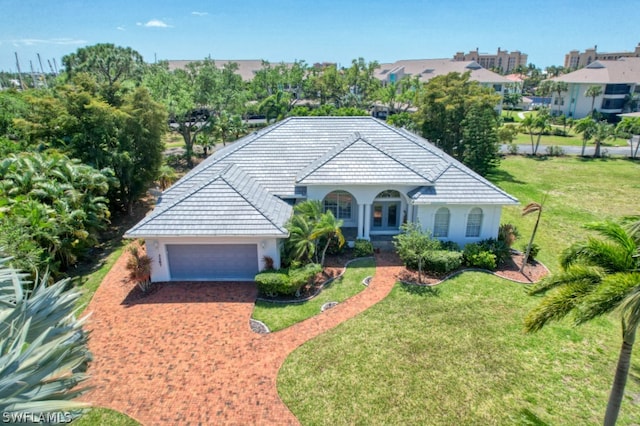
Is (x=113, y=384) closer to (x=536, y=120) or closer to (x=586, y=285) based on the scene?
(x=586, y=285)

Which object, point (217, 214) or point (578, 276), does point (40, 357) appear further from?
point (217, 214)

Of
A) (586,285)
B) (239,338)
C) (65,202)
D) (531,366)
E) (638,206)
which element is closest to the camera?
(586,285)

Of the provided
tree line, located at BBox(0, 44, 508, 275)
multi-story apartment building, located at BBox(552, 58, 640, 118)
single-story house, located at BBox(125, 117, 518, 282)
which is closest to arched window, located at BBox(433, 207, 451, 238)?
single-story house, located at BBox(125, 117, 518, 282)

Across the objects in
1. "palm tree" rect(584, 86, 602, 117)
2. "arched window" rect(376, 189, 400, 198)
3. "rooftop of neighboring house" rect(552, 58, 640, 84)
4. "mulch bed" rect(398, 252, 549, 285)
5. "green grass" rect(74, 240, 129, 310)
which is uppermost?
"rooftop of neighboring house" rect(552, 58, 640, 84)

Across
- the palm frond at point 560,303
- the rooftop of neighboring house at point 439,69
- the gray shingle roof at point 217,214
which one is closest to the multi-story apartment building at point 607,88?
the rooftop of neighboring house at point 439,69

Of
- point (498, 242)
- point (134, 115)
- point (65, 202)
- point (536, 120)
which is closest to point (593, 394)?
point (498, 242)

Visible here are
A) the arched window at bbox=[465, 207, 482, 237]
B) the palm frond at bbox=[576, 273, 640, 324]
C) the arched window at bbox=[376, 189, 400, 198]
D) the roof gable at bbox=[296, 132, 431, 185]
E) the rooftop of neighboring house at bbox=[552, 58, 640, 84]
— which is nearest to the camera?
the palm frond at bbox=[576, 273, 640, 324]

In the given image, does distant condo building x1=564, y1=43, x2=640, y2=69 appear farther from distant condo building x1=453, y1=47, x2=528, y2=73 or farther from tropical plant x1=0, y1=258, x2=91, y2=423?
tropical plant x1=0, y1=258, x2=91, y2=423
